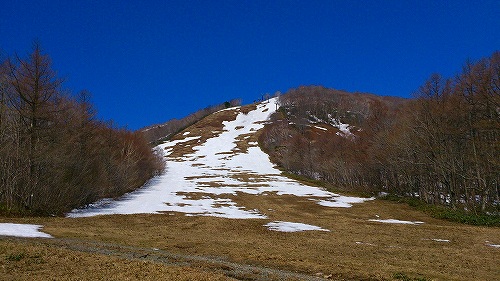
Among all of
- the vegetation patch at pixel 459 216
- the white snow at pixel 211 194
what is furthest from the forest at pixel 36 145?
the vegetation patch at pixel 459 216

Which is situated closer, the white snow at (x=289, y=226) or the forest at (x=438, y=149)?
the white snow at (x=289, y=226)

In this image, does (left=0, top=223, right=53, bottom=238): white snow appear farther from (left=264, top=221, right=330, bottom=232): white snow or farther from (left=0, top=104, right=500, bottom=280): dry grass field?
(left=264, top=221, right=330, bottom=232): white snow

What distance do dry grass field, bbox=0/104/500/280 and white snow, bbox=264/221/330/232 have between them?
2.03 feet

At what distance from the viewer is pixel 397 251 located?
1742 cm

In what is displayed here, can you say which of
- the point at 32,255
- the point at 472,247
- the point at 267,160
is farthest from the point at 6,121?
the point at 267,160

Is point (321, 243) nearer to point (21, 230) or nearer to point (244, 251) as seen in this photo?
point (244, 251)

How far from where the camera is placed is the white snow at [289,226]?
2438cm

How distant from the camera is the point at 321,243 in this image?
1916 centimetres

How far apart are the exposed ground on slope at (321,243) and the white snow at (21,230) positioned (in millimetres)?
649

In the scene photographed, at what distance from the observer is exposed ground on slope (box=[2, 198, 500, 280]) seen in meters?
13.5

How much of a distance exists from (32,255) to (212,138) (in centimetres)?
13365

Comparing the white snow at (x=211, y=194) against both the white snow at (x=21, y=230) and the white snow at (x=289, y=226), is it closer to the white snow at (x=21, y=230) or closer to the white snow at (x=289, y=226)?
the white snow at (x=289, y=226)

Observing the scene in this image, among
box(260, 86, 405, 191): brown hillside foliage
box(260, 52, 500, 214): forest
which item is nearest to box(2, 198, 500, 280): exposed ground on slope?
box(260, 52, 500, 214): forest

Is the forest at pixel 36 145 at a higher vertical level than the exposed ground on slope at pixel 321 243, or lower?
higher
